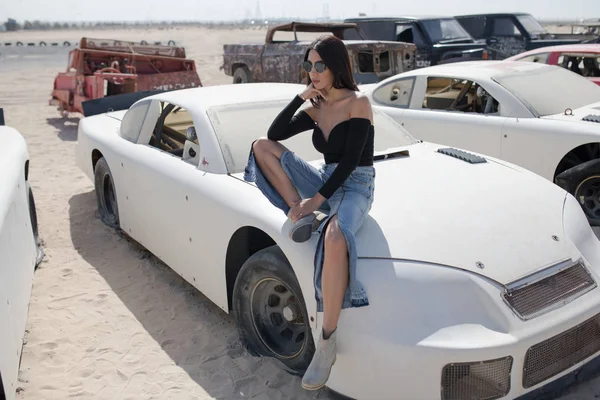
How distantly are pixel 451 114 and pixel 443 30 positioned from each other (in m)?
8.02

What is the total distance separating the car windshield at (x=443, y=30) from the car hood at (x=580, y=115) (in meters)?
7.61

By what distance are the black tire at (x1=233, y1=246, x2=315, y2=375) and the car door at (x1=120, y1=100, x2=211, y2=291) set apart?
0.51 metres

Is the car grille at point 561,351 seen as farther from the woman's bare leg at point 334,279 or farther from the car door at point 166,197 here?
the car door at point 166,197

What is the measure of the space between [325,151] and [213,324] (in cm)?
154

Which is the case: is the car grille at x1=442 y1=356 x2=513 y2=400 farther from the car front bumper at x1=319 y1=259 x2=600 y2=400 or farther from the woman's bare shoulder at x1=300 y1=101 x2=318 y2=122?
the woman's bare shoulder at x1=300 y1=101 x2=318 y2=122

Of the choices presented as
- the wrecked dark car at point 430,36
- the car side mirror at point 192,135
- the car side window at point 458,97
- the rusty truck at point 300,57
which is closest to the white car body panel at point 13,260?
the car side mirror at point 192,135

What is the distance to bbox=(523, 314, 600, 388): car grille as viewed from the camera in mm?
2662

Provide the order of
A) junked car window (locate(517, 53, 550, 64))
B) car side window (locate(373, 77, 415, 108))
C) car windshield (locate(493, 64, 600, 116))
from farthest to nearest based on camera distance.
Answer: junked car window (locate(517, 53, 550, 64)), car side window (locate(373, 77, 415, 108)), car windshield (locate(493, 64, 600, 116))

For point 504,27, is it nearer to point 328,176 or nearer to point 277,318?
point 328,176

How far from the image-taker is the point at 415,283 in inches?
106

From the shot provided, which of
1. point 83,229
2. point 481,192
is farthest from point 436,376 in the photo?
point 83,229

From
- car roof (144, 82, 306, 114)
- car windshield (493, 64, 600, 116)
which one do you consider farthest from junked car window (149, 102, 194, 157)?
car windshield (493, 64, 600, 116)

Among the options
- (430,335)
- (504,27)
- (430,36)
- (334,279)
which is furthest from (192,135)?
(504,27)

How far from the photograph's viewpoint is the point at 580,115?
18.5 ft
